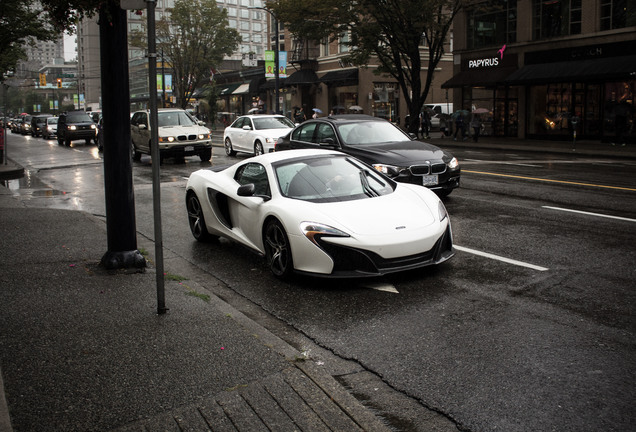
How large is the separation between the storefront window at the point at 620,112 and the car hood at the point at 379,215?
23.3 m

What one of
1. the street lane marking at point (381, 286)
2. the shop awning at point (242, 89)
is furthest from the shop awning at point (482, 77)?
the shop awning at point (242, 89)

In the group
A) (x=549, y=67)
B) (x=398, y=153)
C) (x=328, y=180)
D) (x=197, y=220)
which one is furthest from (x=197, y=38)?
(x=328, y=180)

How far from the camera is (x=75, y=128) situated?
1502 inches

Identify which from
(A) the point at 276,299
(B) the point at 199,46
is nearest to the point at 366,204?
(A) the point at 276,299

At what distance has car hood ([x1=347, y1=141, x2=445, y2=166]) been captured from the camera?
1176 centimetres

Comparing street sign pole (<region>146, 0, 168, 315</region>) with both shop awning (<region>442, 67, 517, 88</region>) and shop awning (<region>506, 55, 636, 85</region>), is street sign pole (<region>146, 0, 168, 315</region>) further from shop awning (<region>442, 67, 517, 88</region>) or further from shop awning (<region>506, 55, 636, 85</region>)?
shop awning (<region>442, 67, 517, 88</region>)

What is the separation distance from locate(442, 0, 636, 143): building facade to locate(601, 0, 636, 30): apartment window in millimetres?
43

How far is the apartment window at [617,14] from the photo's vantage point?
2791 centimetres

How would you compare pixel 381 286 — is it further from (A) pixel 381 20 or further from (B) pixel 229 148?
(A) pixel 381 20

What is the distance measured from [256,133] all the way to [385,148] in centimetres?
1103

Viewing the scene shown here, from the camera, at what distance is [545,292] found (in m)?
6.27

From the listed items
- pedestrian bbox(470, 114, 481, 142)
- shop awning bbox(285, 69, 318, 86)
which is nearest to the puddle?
pedestrian bbox(470, 114, 481, 142)

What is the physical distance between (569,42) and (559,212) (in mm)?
23537

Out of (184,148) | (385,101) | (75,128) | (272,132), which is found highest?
(385,101)
